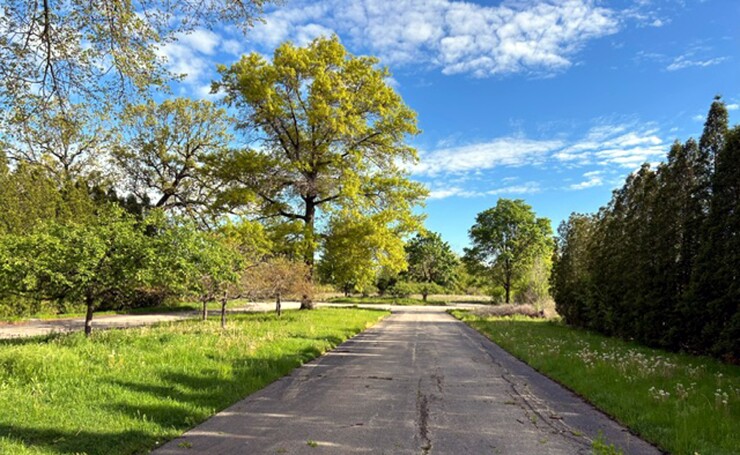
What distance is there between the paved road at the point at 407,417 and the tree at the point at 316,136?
55.3 ft

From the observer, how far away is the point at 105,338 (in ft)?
34.9

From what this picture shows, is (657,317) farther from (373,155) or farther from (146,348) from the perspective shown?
(373,155)

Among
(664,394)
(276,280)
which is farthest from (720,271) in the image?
(276,280)

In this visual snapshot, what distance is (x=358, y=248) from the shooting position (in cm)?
2677

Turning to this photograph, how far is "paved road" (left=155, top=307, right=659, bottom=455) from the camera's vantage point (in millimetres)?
5281

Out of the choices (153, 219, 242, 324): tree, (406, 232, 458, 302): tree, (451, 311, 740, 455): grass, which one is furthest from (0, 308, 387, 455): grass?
(406, 232, 458, 302): tree

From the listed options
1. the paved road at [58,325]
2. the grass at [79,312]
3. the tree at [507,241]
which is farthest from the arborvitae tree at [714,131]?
the tree at [507,241]

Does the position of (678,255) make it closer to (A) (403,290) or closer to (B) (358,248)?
(B) (358,248)


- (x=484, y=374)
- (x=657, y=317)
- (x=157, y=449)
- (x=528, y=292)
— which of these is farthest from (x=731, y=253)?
(x=528, y=292)

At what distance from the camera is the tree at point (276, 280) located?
61.9 feet

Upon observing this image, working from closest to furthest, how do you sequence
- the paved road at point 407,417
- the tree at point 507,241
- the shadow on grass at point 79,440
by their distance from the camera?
the shadow on grass at point 79,440 < the paved road at point 407,417 < the tree at point 507,241

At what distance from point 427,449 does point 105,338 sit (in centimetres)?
877

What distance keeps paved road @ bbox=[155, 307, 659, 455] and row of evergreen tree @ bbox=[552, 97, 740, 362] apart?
635 cm

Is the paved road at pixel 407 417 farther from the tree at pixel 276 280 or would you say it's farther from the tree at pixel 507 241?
the tree at pixel 507 241
